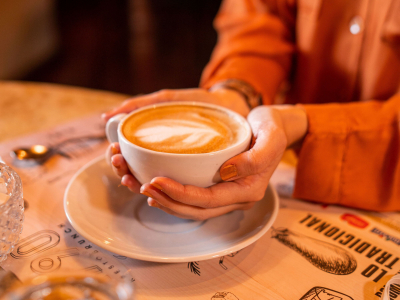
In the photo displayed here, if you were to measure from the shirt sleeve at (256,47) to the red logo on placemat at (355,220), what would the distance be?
1.51 feet

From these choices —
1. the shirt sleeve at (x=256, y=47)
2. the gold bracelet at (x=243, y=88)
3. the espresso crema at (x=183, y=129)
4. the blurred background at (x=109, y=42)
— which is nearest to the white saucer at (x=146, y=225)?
the espresso crema at (x=183, y=129)

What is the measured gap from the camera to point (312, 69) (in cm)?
107

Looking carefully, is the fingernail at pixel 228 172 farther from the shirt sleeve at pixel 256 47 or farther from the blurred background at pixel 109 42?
the blurred background at pixel 109 42

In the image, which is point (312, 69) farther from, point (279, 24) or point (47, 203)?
point (47, 203)

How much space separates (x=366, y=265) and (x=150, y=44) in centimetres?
364

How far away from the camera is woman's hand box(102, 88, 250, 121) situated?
706 mm

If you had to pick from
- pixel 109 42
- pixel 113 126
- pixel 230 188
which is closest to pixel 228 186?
pixel 230 188

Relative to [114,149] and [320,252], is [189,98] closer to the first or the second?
[114,149]

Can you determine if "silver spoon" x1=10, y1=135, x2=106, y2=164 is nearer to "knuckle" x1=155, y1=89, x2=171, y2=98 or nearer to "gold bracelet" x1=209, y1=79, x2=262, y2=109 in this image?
"knuckle" x1=155, y1=89, x2=171, y2=98

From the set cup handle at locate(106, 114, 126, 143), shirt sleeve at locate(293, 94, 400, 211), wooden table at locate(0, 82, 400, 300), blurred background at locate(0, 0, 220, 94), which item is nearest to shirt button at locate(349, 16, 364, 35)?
shirt sleeve at locate(293, 94, 400, 211)

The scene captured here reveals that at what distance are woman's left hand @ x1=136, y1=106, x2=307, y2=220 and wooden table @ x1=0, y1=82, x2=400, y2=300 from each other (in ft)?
0.27

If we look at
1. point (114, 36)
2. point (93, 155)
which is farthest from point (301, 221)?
point (114, 36)

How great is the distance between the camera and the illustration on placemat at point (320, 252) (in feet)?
1.71

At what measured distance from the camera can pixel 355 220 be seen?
0.66m
